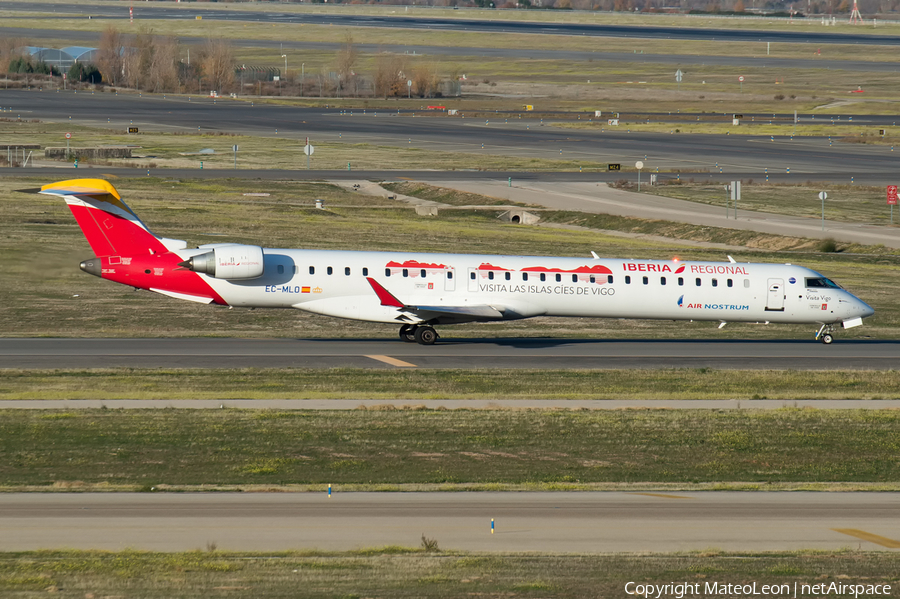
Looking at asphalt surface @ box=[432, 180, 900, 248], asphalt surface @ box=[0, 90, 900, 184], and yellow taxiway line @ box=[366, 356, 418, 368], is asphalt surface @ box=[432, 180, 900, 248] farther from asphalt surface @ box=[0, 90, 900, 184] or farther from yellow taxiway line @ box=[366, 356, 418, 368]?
yellow taxiway line @ box=[366, 356, 418, 368]

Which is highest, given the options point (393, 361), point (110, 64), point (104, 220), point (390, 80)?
point (110, 64)

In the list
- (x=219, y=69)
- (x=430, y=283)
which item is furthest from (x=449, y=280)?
(x=219, y=69)

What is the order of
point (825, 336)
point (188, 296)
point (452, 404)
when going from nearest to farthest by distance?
1. point (452, 404)
2. point (188, 296)
3. point (825, 336)

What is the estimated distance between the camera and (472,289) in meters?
37.0

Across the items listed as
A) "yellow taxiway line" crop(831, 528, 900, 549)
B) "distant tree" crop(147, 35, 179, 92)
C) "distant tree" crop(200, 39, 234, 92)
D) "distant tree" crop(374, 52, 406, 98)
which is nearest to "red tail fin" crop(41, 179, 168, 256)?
"yellow taxiway line" crop(831, 528, 900, 549)

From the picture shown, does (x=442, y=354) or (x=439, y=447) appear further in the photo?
(x=442, y=354)

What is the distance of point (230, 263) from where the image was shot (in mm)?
35125

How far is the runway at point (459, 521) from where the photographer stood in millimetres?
17953

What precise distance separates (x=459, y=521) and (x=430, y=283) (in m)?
18.1

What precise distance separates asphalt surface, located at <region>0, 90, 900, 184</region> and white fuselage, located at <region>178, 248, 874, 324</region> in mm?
49819

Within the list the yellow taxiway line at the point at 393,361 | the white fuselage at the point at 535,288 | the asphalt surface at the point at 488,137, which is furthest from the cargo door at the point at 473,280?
the asphalt surface at the point at 488,137

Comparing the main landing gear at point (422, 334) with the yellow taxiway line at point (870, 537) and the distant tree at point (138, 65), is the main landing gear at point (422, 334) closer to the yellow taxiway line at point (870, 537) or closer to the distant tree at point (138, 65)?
the yellow taxiway line at point (870, 537)

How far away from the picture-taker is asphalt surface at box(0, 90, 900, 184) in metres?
94.7

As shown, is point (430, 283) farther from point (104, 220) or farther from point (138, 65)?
point (138, 65)
